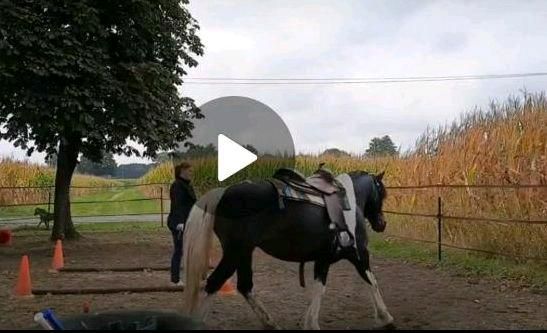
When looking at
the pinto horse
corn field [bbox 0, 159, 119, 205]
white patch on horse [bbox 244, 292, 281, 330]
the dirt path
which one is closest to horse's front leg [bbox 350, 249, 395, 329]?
the pinto horse

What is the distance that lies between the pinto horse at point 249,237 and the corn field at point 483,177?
959 mm

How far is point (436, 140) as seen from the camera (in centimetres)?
1592

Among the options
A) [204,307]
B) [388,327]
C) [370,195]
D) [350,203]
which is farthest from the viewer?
[370,195]

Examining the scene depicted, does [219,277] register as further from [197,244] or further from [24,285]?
[24,285]

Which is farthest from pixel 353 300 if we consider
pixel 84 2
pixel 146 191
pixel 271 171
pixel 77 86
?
pixel 146 191

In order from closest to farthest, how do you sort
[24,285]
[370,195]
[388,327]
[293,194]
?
[293,194] < [388,327] < [370,195] < [24,285]

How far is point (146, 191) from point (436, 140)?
Answer: 75.4 feet

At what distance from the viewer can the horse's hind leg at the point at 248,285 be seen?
19.5 ft

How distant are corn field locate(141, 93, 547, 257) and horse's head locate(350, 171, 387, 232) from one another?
1.32 meters

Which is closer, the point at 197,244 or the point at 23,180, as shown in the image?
the point at 197,244

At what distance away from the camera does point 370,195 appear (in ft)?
22.9

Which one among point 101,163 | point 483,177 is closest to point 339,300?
point 483,177
